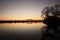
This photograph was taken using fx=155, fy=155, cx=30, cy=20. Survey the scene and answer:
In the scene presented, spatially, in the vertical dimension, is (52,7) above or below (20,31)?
above

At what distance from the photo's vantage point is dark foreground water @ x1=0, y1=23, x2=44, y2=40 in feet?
7.54

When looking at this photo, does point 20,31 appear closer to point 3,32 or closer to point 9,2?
point 3,32

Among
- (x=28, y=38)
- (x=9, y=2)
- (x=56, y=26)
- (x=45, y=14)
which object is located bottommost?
(x=28, y=38)

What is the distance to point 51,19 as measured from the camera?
2.29m

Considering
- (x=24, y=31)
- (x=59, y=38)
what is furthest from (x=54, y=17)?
(x=24, y=31)

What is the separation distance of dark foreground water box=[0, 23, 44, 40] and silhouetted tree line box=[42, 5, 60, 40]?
107mm

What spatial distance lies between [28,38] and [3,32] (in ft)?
1.25

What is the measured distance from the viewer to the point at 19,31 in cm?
231

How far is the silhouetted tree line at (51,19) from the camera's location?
7.50 feet

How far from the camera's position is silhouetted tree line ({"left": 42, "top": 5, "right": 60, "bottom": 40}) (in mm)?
2287

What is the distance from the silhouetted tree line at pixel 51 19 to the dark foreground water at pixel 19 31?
107 millimetres

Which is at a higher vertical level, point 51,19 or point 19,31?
point 51,19

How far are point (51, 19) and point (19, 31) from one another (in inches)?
19.9

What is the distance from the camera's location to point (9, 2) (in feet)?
7.61
